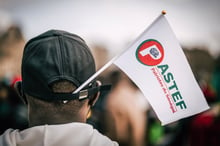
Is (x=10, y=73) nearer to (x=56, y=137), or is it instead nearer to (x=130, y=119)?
(x=130, y=119)

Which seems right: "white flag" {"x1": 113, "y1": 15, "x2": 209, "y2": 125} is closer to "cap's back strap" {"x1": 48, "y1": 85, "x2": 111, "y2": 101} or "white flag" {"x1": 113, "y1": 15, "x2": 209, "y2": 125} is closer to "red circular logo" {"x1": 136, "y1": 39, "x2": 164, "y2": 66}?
"red circular logo" {"x1": 136, "y1": 39, "x2": 164, "y2": 66}

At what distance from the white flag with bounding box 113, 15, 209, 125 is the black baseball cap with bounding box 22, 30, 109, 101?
0.31 m

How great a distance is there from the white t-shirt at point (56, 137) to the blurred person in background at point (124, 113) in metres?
3.46

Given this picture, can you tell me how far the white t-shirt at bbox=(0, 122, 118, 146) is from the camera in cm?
171

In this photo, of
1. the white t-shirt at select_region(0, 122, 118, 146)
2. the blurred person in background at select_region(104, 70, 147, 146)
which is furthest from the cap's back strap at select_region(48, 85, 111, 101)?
the blurred person in background at select_region(104, 70, 147, 146)

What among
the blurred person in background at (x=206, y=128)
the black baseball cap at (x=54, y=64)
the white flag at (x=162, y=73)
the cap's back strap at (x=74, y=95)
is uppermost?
the black baseball cap at (x=54, y=64)

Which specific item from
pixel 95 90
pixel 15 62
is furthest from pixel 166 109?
pixel 15 62

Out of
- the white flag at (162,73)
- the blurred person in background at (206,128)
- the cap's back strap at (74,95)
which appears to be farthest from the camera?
the blurred person in background at (206,128)

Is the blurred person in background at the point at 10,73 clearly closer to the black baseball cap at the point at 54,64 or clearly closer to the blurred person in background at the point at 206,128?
the blurred person in background at the point at 206,128

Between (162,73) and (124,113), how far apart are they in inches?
128

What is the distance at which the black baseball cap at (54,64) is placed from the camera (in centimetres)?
172

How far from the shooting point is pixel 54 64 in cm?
173

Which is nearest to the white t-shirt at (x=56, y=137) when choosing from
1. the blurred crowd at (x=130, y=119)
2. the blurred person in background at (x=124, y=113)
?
the blurred crowd at (x=130, y=119)

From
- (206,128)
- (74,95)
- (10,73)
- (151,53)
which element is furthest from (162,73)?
(10,73)
